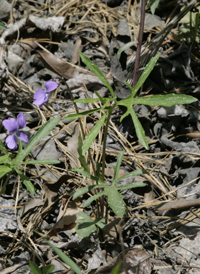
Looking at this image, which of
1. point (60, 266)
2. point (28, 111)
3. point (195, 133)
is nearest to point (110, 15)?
point (28, 111)

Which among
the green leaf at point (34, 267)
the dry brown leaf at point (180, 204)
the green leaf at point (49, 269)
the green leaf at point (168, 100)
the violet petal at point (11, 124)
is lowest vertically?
the green leaf at point (49, 269)

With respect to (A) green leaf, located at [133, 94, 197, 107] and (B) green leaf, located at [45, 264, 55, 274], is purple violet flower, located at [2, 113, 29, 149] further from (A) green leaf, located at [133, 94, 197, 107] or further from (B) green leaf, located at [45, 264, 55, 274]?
(A) green leaf, located at [133, 94, 197, 107]

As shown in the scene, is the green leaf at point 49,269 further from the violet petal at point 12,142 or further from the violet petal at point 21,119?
the violet petal at point 21,119

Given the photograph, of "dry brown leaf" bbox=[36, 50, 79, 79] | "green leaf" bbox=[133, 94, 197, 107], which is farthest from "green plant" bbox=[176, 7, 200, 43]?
"green leaf" bbox=[133, 94, 197, 107]

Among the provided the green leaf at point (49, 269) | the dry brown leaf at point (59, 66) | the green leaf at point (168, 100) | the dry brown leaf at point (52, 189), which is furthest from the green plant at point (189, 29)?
the green leaf at point (49, 269)

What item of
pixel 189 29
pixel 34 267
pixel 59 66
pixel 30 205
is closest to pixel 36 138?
pixel 30 205

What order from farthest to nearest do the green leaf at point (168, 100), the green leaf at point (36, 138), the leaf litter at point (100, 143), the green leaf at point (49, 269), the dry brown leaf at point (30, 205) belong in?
the dry brown leaf at point (30, 205) → the leaf litter at point (100, 143) → the green leaf at point (36, 138) → the green leaf at point (49, 269) → the green leaf at point (168, 100)

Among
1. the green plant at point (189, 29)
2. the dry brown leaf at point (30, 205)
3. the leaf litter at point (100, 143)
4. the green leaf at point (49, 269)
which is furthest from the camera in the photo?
the green plant at point (189, 29)
